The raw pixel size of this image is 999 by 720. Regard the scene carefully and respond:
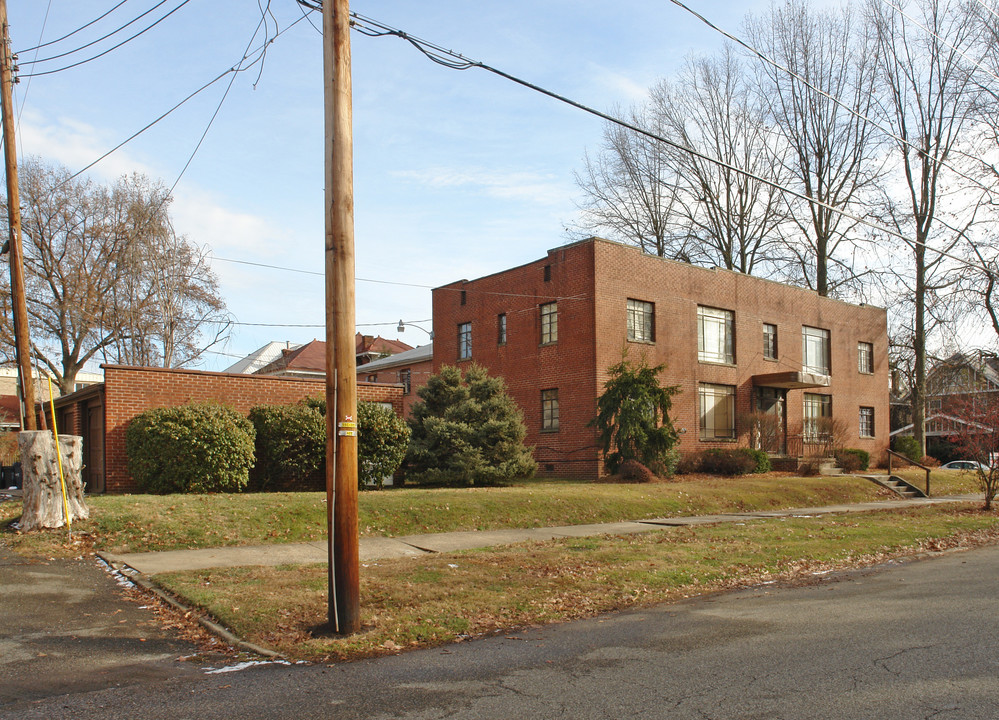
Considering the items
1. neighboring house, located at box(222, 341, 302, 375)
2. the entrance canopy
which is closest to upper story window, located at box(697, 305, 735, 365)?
the entrance canopy

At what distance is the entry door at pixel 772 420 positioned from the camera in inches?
1188

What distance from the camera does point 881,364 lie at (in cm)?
3888

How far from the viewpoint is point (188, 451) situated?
16172mm

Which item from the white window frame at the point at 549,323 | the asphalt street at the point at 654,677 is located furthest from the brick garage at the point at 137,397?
the asphalt street at the point at 654,677

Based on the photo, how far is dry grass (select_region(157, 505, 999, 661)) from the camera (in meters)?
7.59

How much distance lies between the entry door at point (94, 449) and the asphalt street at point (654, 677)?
14129 millimetres

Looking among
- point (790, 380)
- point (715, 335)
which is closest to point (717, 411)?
point (715, 335)

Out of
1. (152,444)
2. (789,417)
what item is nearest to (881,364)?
(789,417)

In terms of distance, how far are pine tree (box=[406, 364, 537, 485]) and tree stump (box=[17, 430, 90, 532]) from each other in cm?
934

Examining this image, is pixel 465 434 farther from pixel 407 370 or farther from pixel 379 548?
pixel 407 370

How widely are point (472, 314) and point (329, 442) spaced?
24066 mm

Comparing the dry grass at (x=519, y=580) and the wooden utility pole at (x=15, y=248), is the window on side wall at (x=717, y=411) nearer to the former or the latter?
the dry grass at (x=519, y=580)

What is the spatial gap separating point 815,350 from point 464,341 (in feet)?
50.0

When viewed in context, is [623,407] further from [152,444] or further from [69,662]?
[69,662]
